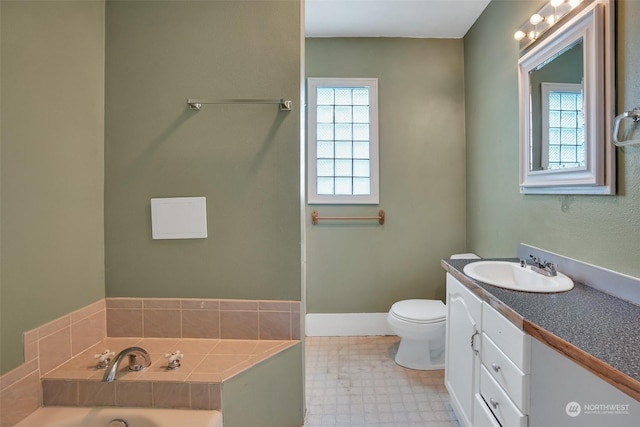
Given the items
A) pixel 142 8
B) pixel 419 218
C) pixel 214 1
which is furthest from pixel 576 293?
pixel 142 8

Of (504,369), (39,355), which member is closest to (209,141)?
(39,355)

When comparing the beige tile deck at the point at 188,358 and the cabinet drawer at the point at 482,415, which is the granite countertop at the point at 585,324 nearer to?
the cabinet drawer at the point at 482,415

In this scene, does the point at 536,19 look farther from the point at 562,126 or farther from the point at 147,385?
the point at 147,385

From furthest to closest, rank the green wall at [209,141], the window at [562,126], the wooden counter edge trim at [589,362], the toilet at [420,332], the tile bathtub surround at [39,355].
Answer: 1. the toilet at [420,332]
2. the green wall at [209,141]
3. the window at [562,126]
4. the tile bathtub surround at [39,355]
5. the wooden counter edge trim at [589,362]

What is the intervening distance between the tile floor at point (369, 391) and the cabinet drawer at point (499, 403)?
58 centimetres

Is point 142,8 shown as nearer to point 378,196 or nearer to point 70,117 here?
point 70,117

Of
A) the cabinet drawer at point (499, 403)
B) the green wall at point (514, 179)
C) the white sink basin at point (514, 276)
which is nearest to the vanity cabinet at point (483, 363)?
the cabinet drawer at point (499, 403)

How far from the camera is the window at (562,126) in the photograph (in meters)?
1.36

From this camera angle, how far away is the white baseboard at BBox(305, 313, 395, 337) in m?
2.71

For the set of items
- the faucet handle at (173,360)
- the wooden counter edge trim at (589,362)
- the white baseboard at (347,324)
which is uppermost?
the wooden counter edge trim at (589,362)

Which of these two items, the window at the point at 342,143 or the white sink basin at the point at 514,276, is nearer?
the white sink basin at the point at 514,276

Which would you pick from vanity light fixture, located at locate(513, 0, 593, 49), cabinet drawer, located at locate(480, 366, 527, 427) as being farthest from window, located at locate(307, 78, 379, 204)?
cabinet drawer, located at locate(480, 366, 527, 427)

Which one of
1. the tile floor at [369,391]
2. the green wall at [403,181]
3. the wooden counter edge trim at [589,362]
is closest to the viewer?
the wooden counter edge trim at [589,362]

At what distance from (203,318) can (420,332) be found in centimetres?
140
